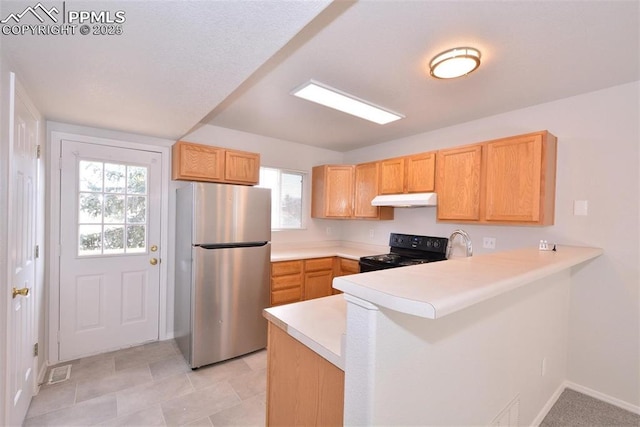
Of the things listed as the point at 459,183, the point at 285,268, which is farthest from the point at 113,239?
the point at 459,183

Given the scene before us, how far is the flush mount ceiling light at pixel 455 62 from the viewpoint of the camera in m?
1.75

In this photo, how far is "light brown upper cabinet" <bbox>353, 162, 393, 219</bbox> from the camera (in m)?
3.75

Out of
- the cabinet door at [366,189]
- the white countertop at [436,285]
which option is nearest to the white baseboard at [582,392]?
the white countertop at [436,285]

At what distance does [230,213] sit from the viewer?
2.78m

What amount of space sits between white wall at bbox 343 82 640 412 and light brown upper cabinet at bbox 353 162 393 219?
1594 millimetres

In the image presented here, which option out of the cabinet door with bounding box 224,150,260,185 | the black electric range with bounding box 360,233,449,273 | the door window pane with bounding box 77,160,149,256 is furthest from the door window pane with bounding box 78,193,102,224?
the black electric range with bounding box 360,233,449,273

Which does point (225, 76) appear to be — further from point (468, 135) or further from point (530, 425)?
point (530, 425)

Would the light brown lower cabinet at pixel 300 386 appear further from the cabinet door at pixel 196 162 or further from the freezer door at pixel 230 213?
the cabinet door at pixel 196 162

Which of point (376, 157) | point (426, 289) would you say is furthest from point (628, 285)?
point (376, 157)

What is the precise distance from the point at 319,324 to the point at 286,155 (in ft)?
10.4

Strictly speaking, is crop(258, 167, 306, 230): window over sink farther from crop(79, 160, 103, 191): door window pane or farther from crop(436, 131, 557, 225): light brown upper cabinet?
crop(436, 131, 557, 225): light brown upper cabinet

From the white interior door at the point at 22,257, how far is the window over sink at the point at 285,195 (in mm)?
2325

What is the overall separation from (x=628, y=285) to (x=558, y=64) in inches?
69.8

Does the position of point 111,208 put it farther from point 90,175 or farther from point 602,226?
point 602,226
